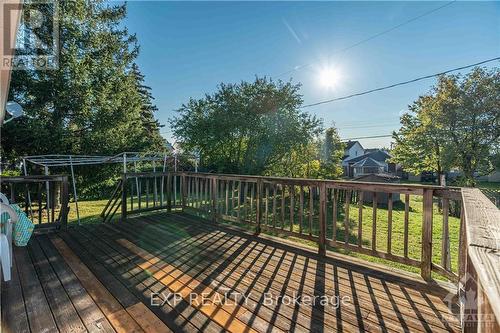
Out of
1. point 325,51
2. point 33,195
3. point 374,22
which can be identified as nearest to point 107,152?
point 33,195

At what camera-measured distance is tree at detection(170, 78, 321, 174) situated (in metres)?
9.78

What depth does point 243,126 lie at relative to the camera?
976 cm

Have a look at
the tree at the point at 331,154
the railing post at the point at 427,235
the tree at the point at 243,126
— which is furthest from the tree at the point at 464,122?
the railing post at the point at 427,235

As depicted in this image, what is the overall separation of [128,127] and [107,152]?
4.95 feet

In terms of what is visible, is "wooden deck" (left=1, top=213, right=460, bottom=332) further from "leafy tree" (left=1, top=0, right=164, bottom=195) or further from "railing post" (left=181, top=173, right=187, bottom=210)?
"leafy tree" (left=1, top=0, right=164, bottom=195)

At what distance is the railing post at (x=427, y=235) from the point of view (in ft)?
7.69

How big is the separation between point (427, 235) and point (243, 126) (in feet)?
26.2

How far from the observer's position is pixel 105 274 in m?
2.46

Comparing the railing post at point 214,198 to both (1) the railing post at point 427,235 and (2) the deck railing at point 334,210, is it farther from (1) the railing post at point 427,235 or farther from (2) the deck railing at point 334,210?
(1) the railing post at point 427,235

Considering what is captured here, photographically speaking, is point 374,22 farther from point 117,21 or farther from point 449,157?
point 117,21

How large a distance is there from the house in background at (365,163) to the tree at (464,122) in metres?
11.1

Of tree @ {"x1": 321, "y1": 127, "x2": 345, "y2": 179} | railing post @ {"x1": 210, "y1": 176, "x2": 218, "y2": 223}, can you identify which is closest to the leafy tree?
railing post @ {"x1": 210, "y1": 176, "x2": 218, "y2": 223}

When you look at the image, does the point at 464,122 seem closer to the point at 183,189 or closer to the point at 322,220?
the point at 322,220

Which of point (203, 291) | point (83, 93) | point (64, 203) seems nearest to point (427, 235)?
point (203, 291)
